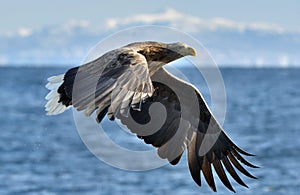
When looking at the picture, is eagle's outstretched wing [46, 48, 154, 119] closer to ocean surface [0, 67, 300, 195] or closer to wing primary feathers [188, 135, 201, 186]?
wing primary feathers [188, 135, 201, 186]

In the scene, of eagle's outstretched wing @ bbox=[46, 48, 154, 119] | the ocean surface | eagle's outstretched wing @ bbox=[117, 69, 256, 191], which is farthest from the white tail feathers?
the ocean surface

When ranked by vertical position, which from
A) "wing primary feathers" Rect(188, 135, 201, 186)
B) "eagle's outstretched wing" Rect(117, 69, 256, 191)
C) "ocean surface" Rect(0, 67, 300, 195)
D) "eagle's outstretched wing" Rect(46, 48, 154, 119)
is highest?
"eagle's outstretched wing" Rect(46, 48, 154, 119)

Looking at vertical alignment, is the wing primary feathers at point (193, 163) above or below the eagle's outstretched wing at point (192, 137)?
below

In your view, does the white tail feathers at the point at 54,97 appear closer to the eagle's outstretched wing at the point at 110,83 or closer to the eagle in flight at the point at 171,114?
the eagle in flight at the point at 171,114

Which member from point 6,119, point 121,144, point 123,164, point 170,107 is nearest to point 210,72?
point 170,107

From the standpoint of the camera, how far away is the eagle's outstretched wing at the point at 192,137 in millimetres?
11680

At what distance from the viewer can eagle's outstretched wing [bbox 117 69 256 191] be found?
1168 centimetres

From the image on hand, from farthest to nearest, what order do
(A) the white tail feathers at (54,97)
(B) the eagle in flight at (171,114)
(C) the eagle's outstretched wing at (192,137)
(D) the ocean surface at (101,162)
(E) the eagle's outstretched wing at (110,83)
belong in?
(D) the ocean surface at (101,162)
(C) the eagle's outstretched wing at (192,137)
(A) the white tail feathers at (54,97)
(B) the eagle in flight at (171,114)
(E) the eagle's outstretched wing at (110,83)

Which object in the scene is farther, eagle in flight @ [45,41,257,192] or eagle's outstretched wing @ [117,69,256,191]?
eagle's outstretched wing @ [117,69,256,191]

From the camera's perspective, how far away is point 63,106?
35.8 ft

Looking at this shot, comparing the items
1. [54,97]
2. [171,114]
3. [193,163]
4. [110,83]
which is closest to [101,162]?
[171,114]

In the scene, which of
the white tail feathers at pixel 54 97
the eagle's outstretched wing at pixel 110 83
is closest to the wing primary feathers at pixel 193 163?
the white tail feathers at pixel 54 97

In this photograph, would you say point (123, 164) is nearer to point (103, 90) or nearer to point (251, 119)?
point (103, 90)

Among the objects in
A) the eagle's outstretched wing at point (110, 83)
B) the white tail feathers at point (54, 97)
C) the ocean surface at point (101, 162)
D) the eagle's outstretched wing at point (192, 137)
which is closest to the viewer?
the eagle's outstretched wing at point (110, 83)
